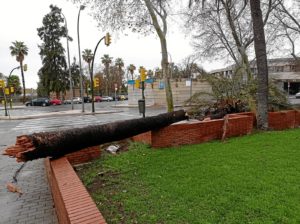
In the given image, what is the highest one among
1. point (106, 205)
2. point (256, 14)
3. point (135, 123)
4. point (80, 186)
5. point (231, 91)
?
point (256, 14)

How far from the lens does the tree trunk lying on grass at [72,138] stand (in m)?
4.13

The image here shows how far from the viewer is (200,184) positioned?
4.18m

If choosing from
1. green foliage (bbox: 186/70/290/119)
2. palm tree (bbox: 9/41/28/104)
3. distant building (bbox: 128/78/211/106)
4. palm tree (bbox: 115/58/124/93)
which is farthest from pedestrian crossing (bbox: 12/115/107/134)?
palm tree (bbox: 115/58/124/93)

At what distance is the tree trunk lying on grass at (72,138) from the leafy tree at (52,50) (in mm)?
50969

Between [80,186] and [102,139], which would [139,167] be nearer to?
[102,139]

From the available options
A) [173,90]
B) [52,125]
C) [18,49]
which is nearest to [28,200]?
[52,125]

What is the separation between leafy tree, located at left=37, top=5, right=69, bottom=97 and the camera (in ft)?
174

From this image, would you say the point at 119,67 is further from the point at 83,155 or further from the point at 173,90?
the point at 83,155

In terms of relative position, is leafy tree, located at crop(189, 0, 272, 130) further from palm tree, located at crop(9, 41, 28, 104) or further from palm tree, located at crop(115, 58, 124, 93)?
palm tree, located at crop(115, 58, 124, 93)

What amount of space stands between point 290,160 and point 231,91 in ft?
20.7

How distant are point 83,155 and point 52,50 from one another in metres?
51.7

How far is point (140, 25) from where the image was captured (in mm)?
16203

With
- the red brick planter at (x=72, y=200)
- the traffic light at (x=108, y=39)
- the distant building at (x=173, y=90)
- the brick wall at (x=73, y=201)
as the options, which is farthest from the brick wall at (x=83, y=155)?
the distant building at (x=173, y=90)

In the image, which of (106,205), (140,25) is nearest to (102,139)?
(106,205)
